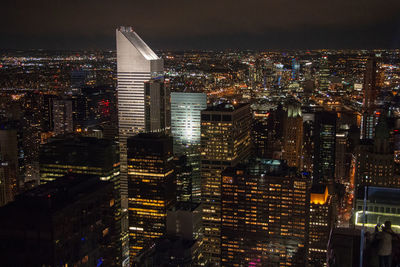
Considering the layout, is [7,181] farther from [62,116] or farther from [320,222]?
[320,222]

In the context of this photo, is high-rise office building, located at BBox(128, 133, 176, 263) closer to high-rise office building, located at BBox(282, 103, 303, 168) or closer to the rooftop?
the rooftop

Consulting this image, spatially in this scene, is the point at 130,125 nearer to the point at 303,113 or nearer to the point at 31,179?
the point at 31,179

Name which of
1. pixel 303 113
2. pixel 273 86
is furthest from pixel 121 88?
pixel 273 86

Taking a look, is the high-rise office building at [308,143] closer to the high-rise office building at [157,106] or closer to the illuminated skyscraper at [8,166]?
the high-rise office building at [157,106]

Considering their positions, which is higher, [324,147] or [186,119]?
[186,119]

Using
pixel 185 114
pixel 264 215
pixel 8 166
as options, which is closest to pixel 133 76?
pixel 185 114

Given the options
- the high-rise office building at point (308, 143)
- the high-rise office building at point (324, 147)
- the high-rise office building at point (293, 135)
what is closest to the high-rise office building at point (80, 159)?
the high-rise office building at point (293, 135)

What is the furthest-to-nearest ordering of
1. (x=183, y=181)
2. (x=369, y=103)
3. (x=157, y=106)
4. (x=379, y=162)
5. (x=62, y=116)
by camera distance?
(x=62, y=116) → (x=369, y=103) → (x=157, y=106) → (x=183, y=181) → (x=379, y=162)
